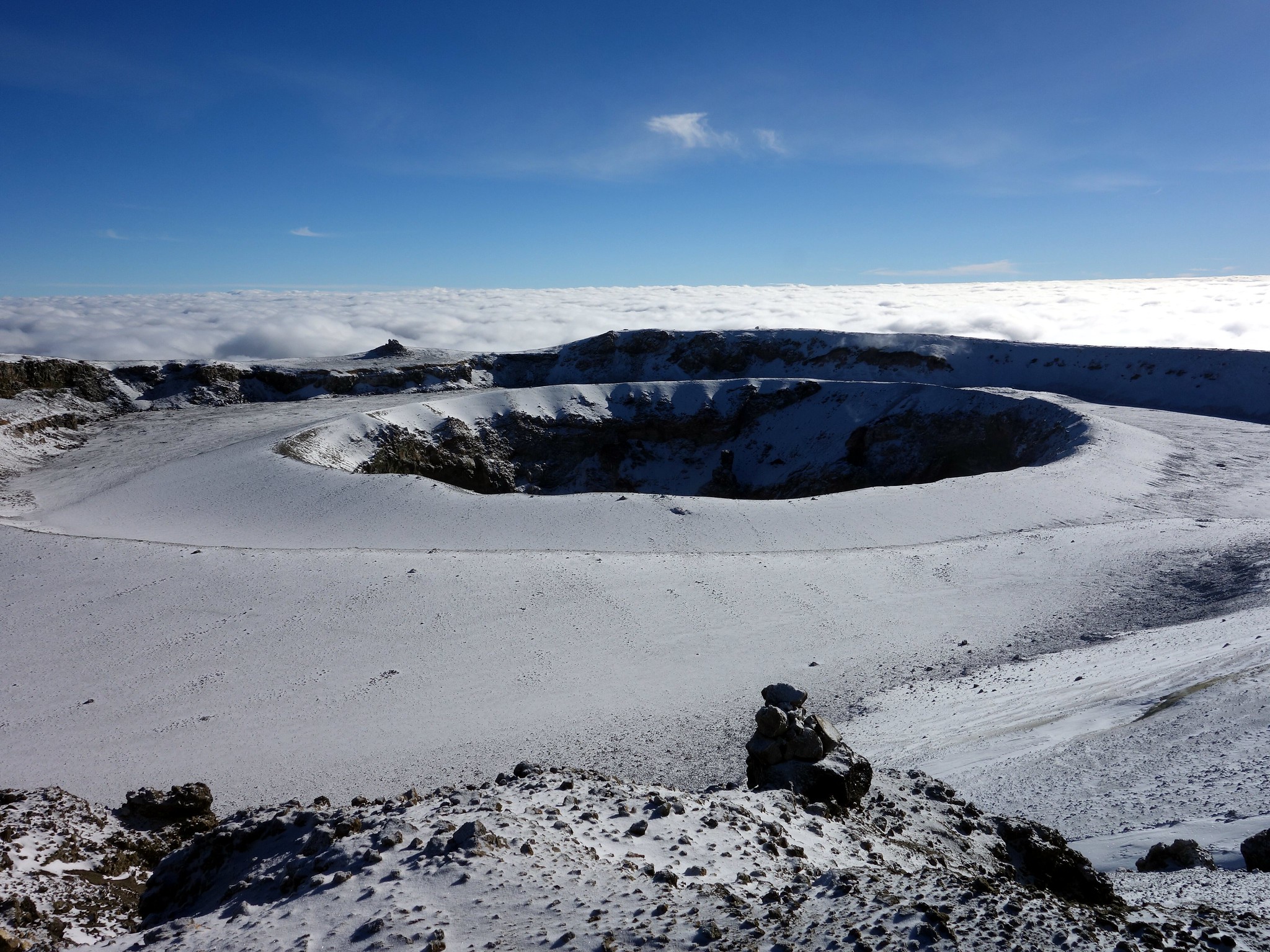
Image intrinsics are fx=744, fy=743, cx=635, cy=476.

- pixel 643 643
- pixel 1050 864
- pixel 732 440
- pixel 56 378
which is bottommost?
pixel 643 643

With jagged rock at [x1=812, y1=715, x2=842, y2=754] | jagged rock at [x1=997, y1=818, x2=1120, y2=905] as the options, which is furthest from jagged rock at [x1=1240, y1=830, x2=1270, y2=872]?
jagged rock at [x1=812, y1=715, x2=842, y2=754]

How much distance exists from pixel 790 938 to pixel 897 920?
561 millimetres

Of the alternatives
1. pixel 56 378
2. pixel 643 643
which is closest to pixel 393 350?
pixel 56 378

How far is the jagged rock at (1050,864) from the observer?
15.8 ft

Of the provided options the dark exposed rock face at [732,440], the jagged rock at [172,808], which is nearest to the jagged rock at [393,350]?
the dark exposed rock face at [732,440]

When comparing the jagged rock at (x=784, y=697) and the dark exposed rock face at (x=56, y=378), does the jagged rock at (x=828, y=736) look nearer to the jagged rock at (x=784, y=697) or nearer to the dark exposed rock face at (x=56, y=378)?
the jagged rock at (x=784, y=697)

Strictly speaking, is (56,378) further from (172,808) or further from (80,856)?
(80,856)

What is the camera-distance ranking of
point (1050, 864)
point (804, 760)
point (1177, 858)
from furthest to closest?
point (804, 760), point (1050, 864), point (1177, 858)

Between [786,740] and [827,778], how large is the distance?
441 millimetres

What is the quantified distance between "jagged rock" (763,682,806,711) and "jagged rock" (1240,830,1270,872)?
3092mm

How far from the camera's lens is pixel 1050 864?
515 cm

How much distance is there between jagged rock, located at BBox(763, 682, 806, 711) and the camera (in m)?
6.62

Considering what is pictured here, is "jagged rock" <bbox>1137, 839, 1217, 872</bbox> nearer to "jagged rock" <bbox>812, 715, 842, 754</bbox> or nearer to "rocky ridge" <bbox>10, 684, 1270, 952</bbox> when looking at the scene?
"rocky ridge" <bbox>10, 684, 1270, 952</bbox>

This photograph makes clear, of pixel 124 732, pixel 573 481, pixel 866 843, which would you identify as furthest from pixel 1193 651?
pixel 573 481
